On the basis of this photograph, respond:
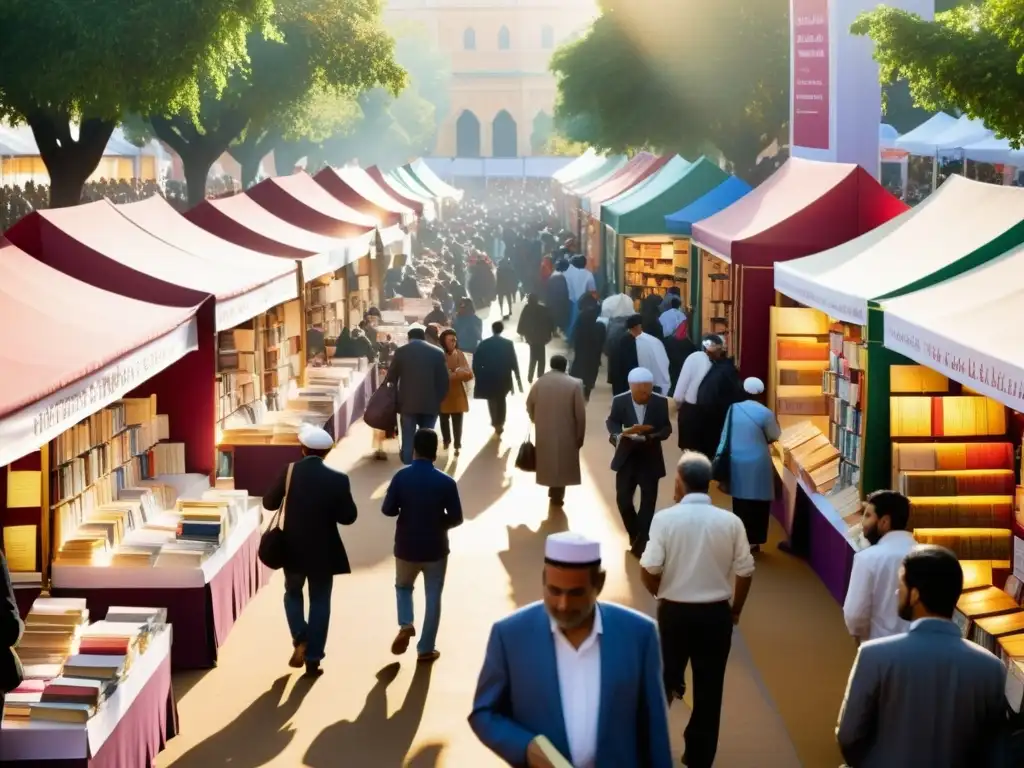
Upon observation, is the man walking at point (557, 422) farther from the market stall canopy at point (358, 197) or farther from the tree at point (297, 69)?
the tree at point (297, 69)

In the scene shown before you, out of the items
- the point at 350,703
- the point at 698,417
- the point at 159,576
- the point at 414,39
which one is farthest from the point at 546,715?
the point at 414,39

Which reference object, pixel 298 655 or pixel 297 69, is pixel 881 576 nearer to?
pixel 298 655

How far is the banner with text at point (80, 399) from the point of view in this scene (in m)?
7.05

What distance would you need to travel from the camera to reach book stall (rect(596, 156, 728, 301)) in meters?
24.8

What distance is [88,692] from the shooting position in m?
7.09

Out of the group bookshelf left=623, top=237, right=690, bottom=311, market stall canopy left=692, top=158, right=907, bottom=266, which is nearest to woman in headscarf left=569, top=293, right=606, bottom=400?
market stall canopy left=692, top=158, right=907, bottom=266

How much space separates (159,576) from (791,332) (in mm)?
7230

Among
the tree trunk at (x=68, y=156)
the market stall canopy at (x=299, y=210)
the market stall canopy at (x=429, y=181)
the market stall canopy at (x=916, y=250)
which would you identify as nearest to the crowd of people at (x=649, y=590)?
the market stall canopy at (x=916, y=250)

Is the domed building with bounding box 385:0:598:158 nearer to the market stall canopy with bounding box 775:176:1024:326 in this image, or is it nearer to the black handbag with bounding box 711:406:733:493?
the market stall canopy with bounding box 775:176:1024:326

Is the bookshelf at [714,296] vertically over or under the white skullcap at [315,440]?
over

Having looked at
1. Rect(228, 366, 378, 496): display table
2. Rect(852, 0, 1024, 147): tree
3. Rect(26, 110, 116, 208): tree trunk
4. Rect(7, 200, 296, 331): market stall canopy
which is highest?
Rect(852, 0, 1024, 147): tree

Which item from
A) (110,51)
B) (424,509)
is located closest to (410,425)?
(424,509)

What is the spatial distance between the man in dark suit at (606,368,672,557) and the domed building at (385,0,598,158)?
10074cm

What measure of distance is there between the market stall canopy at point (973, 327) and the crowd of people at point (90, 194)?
45.7ft
